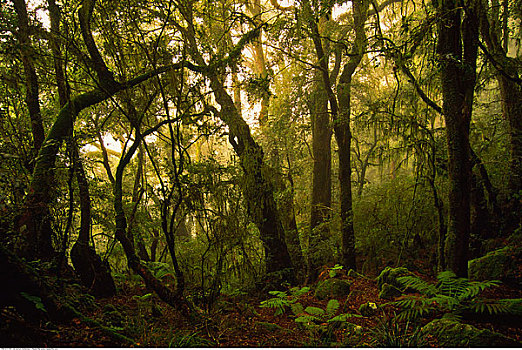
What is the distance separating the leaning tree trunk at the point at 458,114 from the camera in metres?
3.74

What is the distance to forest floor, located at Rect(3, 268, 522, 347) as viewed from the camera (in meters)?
2.72

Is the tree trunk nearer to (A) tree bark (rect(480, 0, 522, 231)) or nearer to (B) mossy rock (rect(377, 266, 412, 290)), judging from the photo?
(B) mossy rock (rect(377, 266, 412, 290))

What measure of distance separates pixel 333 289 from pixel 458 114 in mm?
3685

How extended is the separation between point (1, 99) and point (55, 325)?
12.9ft

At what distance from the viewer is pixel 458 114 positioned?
3857mm

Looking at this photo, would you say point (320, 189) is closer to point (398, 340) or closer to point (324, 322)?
point (324, 322)

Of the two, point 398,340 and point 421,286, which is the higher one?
point 421,286

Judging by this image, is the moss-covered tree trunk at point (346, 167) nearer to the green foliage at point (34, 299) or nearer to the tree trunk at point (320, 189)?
the tree trunk at point (320, 189)

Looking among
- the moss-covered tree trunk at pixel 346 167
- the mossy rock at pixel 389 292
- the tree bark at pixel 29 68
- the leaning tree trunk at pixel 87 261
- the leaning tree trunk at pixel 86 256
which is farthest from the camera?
the moss-covered tree trunk at pixel 346 167

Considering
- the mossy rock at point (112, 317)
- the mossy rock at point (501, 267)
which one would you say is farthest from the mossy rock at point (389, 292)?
the mossy rock at point (112, 317)

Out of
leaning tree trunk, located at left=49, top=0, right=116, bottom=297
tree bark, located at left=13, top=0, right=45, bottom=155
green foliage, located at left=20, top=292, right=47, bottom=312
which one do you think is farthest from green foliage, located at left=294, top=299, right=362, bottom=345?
tree bark, located at left=13, top=0, right=45, bottom=155

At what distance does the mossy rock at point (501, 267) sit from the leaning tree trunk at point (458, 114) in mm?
1250

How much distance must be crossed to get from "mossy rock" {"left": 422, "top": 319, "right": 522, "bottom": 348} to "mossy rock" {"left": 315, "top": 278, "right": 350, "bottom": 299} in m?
2.47

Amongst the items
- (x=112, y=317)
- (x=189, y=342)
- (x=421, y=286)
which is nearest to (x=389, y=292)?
(x=421, y=286)
